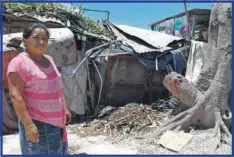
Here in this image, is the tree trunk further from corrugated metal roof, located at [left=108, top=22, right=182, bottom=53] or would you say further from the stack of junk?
corrugated metal roof, located at [left=108, top=22, right=182, bottom=53]

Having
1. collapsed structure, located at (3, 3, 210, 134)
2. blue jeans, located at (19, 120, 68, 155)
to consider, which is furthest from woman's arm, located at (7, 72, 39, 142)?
collapsed structure, located at (3, 3, 210, 134)

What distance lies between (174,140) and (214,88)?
1.22 meters

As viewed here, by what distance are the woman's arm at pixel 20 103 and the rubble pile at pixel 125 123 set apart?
4.05m

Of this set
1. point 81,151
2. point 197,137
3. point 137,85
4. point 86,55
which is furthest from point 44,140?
point 137,85

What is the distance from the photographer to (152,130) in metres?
6.66

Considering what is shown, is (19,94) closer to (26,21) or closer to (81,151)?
(81,151)

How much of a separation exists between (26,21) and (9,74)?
6498mm

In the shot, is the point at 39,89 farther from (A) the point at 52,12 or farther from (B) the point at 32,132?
(A) the point at 52,12

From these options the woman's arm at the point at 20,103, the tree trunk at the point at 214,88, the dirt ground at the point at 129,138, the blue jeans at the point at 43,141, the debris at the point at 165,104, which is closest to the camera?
the woman's arm at the point at 20,103

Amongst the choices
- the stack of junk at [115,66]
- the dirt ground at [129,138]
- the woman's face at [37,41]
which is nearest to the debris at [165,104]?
the dirt ground at [129,138]

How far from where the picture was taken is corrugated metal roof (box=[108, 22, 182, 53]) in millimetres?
9465

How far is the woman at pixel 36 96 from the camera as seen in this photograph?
2.78 meters

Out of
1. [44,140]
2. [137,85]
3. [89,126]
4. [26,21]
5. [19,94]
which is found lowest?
[89,126]

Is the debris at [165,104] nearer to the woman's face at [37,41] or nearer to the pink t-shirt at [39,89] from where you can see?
the pink t-shirt at [39,89]
